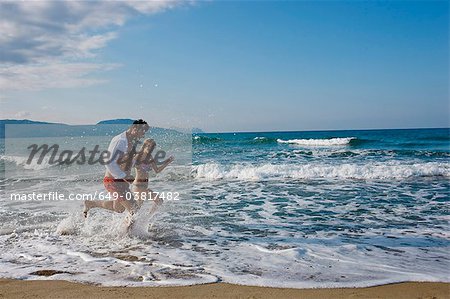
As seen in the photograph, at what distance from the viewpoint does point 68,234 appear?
670cm

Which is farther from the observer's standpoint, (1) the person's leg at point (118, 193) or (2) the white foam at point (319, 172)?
(2) the white foam at point (319, 172)

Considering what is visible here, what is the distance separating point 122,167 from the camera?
6.54 m

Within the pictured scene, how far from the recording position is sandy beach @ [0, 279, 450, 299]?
158 inches

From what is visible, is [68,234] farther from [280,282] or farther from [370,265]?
[370,265]

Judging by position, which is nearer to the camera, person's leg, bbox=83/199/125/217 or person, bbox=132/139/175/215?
person's leg, bbox=83/199/125/217

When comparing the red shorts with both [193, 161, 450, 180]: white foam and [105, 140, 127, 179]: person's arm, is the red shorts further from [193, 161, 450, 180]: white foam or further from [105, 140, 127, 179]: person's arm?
[193, 161, 450, 180]: white foam

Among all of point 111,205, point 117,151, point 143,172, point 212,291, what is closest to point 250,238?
point 143,172

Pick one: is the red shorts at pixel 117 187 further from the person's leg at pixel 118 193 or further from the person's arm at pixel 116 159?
the person's arm at pixel 116 159

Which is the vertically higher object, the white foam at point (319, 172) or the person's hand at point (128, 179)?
the person's hand at point (128, 179)

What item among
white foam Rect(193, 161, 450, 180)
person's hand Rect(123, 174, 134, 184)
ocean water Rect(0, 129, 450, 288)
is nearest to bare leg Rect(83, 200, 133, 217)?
ocean water Rect(0, 129, 450, 288)

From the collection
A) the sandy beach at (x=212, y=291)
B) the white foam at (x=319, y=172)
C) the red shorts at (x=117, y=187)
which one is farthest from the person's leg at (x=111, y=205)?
the white foam at (x=319, y=172)

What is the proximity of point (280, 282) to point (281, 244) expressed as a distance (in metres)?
1.62

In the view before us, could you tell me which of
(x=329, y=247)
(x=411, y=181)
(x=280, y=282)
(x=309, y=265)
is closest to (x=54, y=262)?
(x=280, y=282)

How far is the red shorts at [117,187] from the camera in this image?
6582 mm
